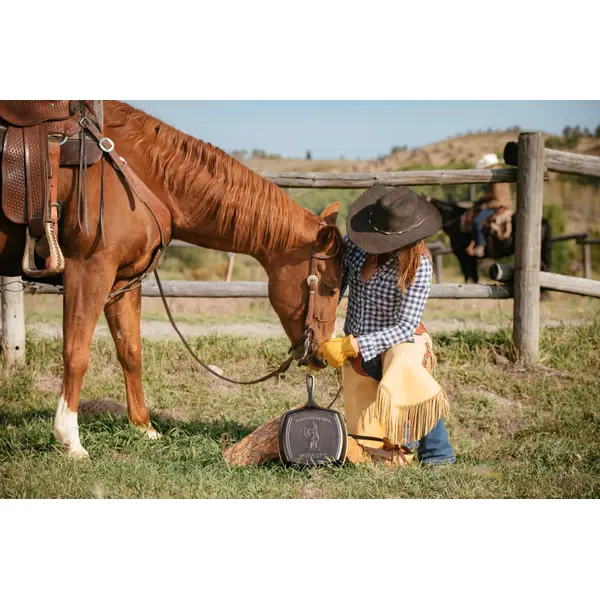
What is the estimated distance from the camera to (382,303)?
3.79 metres

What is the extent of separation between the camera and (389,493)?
347 cm

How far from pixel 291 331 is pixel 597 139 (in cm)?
1985

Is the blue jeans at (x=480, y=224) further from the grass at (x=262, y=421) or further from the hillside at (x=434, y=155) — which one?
the hillside at (x=434, y=155)

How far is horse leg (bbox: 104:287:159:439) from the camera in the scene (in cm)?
434

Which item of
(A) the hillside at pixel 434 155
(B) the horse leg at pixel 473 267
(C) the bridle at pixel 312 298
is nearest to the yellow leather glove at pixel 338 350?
(C) the bridle at pixel 312 298

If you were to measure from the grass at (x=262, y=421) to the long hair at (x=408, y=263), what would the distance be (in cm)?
101

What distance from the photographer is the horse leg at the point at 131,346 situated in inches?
171

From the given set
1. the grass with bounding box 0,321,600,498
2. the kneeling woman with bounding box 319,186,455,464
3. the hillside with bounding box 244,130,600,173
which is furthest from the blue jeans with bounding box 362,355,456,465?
the hillside with bounding box 244,130,600,173

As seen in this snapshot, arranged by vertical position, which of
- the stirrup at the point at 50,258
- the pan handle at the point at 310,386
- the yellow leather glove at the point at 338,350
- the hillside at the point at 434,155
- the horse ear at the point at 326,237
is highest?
the hillside at the point at 434,155

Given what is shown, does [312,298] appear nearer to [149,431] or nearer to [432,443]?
[432,443]

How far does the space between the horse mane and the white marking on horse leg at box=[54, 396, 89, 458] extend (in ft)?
4.33

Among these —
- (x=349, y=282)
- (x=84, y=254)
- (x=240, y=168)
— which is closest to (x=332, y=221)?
(x=349, y=282)

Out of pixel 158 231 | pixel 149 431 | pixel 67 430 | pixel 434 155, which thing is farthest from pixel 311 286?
pixel 434 155

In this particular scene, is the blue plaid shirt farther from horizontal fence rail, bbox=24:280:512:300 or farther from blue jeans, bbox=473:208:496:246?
blue jeans, bbox=473:208:496:246
